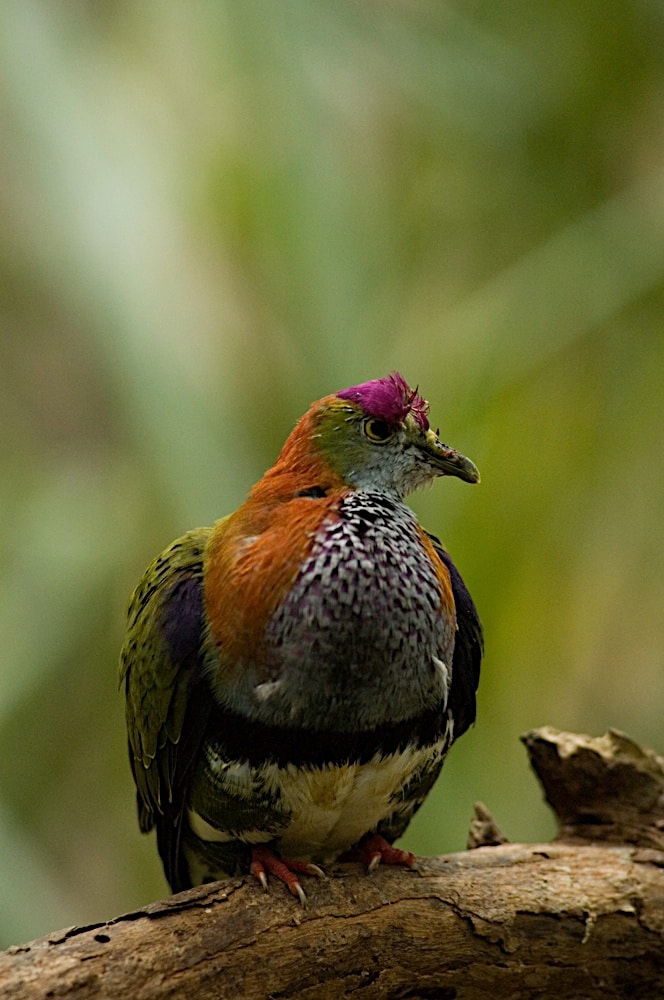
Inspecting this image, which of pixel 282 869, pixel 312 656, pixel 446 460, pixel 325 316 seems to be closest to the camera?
pixel 312 656

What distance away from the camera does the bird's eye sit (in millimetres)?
2230

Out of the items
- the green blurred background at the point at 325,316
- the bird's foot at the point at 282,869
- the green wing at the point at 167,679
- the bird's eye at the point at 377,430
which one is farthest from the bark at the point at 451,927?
the bird's eye at the point at 377,430

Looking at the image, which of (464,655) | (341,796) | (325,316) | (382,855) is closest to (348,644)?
(341,796)

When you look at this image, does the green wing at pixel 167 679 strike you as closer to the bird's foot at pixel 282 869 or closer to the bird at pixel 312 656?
the bird at pixel 312 656

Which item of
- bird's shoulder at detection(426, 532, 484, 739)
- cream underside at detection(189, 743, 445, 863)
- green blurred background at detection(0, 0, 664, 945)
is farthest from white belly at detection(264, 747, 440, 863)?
green blurred background at detection(0, 0, 664, 945)

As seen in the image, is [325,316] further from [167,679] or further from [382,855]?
[382,855]

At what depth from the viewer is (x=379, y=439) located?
2242 mm

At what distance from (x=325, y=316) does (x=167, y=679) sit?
113cm

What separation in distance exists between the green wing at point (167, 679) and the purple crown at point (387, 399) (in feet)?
1.38

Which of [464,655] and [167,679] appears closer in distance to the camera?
[167,679]

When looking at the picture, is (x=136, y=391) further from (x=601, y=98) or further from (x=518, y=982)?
(x=601, y=98)

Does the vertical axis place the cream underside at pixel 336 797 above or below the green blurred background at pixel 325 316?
below

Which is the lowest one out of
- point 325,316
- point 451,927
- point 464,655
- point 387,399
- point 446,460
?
point 451,927

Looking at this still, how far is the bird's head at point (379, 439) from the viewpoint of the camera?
2.23m
